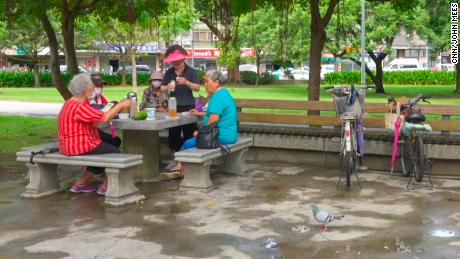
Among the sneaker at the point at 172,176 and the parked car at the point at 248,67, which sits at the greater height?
the parked car at the point at 248,67

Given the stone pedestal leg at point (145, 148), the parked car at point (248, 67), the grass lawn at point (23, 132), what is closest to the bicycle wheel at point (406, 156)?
the stone pedestal leg at point (145, 148)

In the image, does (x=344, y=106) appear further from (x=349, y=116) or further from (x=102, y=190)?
(x=102, y=190)

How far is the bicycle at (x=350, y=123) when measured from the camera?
761 centimetres

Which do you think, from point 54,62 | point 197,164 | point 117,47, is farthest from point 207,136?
point 117,47

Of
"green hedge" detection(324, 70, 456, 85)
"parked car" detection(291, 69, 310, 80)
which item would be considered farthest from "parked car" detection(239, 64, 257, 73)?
"green hedge" detection(324, 70, 456, 85)

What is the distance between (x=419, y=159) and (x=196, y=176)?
9.05 ft

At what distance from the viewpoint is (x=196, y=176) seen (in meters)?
7.43

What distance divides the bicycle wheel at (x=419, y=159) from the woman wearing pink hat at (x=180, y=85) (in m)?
2.90

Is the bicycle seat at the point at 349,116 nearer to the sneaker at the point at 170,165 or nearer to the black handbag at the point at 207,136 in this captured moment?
the black handbag at the point at 207,136

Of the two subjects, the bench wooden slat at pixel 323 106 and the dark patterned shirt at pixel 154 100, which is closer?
the bench wooden slat at pixel 323 106

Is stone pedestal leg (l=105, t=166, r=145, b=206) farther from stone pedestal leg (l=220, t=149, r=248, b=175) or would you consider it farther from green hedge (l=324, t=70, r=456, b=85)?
green hedge (l=324, t=70, r=456, b=85)

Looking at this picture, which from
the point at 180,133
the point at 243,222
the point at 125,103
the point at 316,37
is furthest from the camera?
the point at 316,37

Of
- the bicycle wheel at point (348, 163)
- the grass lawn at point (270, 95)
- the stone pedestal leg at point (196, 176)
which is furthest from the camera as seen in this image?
the grass lawn at point (270, 95)

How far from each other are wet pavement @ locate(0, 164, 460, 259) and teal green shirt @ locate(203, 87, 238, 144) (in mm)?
609
